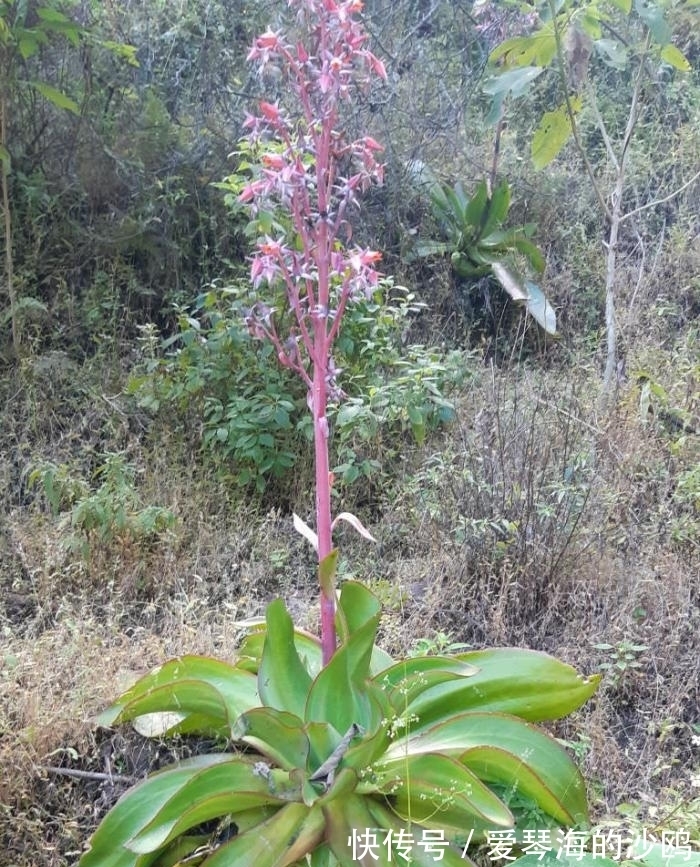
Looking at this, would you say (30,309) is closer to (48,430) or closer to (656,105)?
(48,430)

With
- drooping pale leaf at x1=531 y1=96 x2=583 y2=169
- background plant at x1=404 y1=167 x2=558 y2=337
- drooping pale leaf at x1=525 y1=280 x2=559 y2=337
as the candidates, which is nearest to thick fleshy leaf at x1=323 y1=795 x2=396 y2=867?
drooping pale leaf at x1=531 y1=96 x2=583 y2=169

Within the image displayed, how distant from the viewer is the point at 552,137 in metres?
3.38

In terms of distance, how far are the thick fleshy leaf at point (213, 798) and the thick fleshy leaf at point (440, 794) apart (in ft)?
0.87

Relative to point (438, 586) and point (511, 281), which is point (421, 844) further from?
point (511, 281)

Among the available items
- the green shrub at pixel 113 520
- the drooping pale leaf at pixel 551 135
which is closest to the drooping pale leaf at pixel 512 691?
the green shrub at pixel 113 520

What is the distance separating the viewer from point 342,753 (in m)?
1.85

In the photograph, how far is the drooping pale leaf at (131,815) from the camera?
1.84 meters

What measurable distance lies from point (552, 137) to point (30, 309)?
285cm

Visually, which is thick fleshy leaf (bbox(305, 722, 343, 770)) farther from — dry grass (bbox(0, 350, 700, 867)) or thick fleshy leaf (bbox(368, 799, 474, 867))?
dry grass (bbox(0, 350, 700, 867))

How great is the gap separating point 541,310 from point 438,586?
228 cm

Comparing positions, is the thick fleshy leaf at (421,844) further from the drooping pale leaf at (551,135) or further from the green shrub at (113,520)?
the drooping pale leaf at (551,135)

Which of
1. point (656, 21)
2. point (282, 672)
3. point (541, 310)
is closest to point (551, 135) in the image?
point (656, 21)

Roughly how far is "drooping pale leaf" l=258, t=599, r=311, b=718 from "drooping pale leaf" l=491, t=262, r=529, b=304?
307 cm

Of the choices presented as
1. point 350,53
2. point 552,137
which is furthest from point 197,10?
point 350,53
